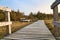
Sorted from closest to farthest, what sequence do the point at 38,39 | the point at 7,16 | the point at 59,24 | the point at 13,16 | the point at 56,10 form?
the point at 59,24 < the point at 38,39 < the point at 56,10 < the point at 7,16 < the point at 13,16

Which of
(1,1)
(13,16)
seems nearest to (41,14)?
(13,16)

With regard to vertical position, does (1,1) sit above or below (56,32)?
above

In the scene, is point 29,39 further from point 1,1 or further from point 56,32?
point 1,1

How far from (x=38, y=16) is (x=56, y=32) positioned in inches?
2888

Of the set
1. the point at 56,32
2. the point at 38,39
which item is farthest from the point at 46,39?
the point at 56,32


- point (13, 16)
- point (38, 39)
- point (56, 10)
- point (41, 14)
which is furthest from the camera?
point (41, 14)

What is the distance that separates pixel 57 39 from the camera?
7.29 metres

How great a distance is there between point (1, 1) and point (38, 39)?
322 cm

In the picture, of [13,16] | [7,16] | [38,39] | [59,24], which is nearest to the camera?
[59,24]

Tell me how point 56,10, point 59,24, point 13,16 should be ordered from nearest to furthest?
point 59,24
point 56,10
point 13,16

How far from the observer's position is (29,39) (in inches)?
286

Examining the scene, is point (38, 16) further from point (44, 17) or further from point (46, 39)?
point (46, 39)

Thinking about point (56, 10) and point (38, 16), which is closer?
point (56, 10)

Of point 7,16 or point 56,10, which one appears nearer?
point 56,10
